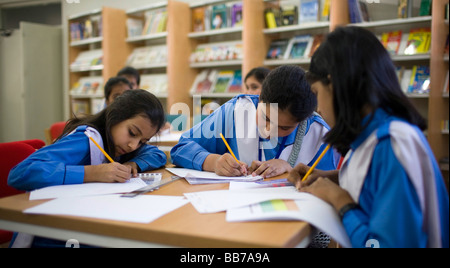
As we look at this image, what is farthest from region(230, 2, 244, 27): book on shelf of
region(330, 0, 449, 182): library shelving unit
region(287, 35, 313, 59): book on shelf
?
region(330, 0, 449, 182): library shelving unit

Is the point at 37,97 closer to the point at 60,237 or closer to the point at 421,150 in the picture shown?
the point at 60,237

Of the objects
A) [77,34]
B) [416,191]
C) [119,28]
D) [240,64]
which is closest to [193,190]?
[416,191]

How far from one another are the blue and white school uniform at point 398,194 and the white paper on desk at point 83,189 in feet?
2.26

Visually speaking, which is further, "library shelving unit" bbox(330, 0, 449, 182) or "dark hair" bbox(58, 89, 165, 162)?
"library shelving unit" bbox(330, 0, 449, 182)

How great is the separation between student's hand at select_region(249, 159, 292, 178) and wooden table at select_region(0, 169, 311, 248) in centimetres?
55

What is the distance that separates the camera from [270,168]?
4.91ft

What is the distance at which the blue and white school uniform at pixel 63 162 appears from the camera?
122 cm

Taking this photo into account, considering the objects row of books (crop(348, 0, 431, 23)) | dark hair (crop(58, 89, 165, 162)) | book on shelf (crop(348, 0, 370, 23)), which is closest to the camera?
dark hair (crop(58, 89, 165, 162))

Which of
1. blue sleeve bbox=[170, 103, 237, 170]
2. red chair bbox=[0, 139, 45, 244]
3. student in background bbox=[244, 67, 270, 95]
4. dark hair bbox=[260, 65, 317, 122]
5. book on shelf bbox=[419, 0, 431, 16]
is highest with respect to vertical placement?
book on shelf bbox=[419, 0, 431, 16]

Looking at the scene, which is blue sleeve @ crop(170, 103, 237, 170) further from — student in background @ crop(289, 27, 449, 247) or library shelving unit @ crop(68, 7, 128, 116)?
library shelving unit @ crop(68, 7, 128, 116)

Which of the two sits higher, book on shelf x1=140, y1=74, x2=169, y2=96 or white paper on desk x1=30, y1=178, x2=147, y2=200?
book on shelf x1=140, y1=74, x2=169, y2=96

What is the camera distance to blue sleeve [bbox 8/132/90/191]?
1.22 meters

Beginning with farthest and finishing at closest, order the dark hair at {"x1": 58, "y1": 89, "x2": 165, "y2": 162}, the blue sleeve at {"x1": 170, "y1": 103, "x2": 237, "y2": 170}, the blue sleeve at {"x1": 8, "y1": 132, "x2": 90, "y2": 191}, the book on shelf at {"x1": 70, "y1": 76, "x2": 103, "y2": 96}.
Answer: the book on shelf at {"x1": 70, "y1": 76, "x2": 103, "y2": 96}, the blue sleeve at {"x1": 170, "y1": 103, "x2": 237, "y2": 170}, the dark hair at {"x1": 58, "y1": 89, "x2": 165, "y2": 162}, the blue sleeve at {"x1": 8, "y1": 132, "x2": 90, "y2": 191}

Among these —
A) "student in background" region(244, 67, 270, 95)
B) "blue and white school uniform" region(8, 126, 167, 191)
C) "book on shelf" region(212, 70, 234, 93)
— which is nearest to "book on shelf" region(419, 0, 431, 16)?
"student in background" region(244, 67, 270, 95)
